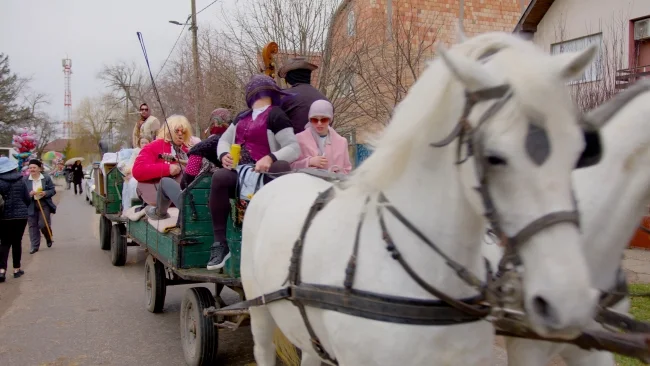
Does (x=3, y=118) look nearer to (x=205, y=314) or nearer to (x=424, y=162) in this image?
(x=205, y=314)

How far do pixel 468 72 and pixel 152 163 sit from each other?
5282mm

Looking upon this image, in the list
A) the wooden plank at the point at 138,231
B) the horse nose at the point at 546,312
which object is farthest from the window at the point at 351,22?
the horse nose at the point at 546,312

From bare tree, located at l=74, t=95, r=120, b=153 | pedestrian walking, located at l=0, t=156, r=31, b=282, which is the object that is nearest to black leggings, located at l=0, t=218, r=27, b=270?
pedestrian walking, located at l=0, t=156, r=31, b=282

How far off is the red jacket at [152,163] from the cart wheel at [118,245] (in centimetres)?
354

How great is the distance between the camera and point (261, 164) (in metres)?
3.93

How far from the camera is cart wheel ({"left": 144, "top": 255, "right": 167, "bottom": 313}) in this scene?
6211 millimetres

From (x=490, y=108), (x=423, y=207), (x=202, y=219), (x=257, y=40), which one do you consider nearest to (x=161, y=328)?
(x=202, y=219)

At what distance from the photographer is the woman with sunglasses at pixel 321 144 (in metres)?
4.24

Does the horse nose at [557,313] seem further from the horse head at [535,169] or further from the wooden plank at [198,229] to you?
the wooden plank at [198,229]

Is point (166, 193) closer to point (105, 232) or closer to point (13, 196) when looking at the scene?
point (13, 196)

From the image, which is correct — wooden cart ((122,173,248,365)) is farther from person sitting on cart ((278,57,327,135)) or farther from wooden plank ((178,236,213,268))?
person sitting on cart ((278,57,327,135))

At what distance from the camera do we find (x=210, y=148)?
15.8ft

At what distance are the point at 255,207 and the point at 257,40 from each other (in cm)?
954

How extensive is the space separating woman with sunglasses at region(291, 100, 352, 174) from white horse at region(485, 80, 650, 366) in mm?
2058
